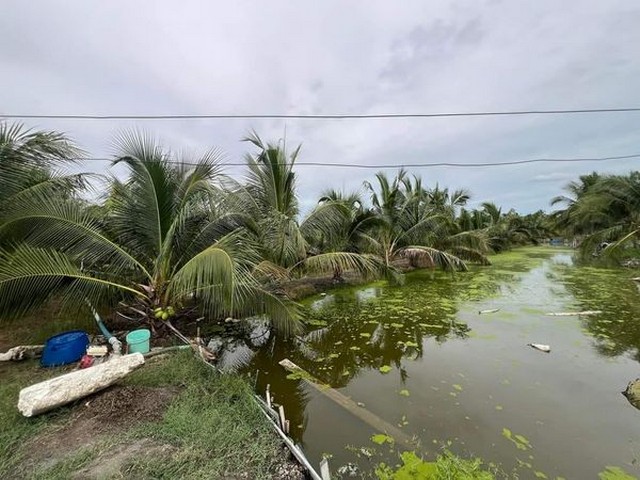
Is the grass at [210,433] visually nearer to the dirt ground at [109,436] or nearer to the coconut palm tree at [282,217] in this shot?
the dirt ground at [109,436]

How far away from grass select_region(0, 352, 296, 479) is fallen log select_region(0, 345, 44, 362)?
2.42ft

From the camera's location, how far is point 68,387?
8.70 feet

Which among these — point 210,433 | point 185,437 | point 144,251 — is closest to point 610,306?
point 210,433

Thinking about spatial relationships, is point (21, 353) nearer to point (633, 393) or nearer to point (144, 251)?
point (144, 251)

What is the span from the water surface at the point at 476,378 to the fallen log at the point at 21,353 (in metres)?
2.50

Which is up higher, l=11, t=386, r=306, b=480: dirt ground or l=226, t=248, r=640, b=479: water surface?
l=11, t=386, r=306, b=480: dirt ground

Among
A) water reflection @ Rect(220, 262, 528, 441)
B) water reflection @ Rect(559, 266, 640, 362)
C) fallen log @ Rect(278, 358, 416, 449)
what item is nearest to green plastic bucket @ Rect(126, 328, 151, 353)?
water reflection @ Rect(220, 262, 528, 441)

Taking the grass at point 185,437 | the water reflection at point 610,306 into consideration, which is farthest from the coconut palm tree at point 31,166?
Answer: the water reflection at point 610,306

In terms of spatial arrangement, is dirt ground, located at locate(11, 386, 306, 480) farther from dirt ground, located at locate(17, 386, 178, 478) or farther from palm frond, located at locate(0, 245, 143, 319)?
palm frond, located at locate(0, 245, 143, 319)

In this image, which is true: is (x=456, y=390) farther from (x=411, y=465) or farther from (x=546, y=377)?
(x=411, y=465)

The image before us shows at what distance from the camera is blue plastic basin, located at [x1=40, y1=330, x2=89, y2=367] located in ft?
12.0

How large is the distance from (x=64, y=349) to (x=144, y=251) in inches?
65.7

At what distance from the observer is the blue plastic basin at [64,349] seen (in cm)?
365

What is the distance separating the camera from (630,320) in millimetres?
5855
